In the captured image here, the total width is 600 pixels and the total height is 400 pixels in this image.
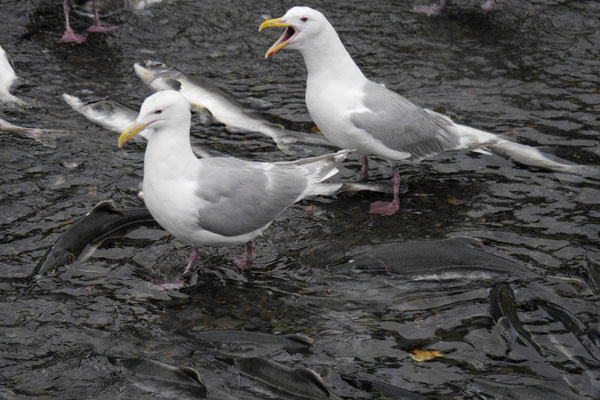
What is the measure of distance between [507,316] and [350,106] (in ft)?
8.48

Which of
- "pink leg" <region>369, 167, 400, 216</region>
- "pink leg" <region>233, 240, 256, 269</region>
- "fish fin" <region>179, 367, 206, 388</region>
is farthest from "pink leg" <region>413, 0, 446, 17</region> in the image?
"fish fin" <region>179, 367, 206, 388</region>

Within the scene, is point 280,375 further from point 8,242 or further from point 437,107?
point 437,107

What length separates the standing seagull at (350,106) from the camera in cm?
746

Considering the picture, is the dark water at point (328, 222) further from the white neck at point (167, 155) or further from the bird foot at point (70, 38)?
the white neck at point (167, 155)

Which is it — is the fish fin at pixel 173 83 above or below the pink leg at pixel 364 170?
above

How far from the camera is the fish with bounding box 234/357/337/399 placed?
497 centimetres

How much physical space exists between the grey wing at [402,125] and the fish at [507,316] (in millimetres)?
2014

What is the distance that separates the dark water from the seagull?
0.48m

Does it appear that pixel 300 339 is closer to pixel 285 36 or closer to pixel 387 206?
pixel 387 206

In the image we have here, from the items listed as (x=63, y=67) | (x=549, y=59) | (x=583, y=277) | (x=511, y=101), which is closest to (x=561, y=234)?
(x=583, y=277)

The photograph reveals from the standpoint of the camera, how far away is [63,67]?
9805 mm

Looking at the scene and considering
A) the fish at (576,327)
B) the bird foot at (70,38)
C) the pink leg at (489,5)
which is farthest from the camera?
the pink leg at (489,5)

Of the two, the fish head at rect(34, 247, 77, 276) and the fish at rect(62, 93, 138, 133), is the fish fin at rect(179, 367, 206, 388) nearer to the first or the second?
the fish head at rect(34, 247, 77, 276)

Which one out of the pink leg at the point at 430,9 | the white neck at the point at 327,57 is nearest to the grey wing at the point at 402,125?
the white neck at the point at 327,57
